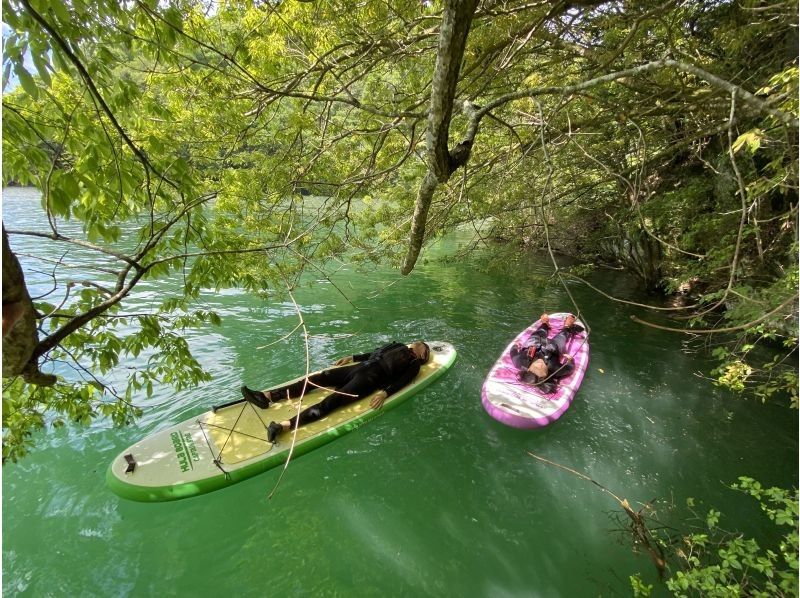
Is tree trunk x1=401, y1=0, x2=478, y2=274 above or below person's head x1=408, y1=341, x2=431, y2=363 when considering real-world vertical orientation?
above

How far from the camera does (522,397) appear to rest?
6055mm

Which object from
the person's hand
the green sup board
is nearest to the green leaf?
the green sup board

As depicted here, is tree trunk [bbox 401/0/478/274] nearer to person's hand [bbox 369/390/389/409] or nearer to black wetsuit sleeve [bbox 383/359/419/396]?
person's hand [bbox 369/390/389/409]

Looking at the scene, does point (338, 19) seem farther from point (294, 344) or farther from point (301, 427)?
point (294, 344)

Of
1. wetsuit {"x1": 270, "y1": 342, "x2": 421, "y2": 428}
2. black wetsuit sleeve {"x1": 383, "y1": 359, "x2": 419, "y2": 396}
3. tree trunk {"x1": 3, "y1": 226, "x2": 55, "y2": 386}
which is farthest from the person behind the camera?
black wetsuit sleeve {"x1": 383, "y1": 359, "x2": 419, "y2": 396}

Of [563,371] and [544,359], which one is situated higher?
[544,359]

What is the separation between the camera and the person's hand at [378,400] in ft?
18.9

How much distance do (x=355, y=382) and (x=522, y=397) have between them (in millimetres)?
2581

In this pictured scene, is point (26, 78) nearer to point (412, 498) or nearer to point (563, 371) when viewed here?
point (412, 498)

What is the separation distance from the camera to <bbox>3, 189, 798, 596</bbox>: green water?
12.3 ft

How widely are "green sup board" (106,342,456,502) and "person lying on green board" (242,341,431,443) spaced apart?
0.37 ft

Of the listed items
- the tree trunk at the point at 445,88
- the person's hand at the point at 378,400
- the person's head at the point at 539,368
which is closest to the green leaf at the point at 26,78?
the tree trunk at the point at 445,88

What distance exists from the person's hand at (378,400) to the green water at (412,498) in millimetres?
285

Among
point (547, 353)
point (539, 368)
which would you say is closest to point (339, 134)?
point (539, 368)
